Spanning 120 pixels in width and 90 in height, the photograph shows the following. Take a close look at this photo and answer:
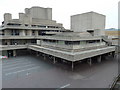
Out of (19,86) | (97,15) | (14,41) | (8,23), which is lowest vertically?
(19,86)

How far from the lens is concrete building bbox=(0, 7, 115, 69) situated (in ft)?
65.7

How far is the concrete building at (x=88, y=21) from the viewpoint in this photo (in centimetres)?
4911

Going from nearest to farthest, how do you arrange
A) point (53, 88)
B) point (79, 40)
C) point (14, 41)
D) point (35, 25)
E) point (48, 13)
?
point (53, 88) → point (79, 40) → point (14, 41) → point (35, 25) → point (48, 13)

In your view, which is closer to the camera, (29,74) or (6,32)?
(29,74)

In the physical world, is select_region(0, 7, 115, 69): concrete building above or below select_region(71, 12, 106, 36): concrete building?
below

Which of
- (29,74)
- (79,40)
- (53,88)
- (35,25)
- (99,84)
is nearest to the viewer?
(53,88)

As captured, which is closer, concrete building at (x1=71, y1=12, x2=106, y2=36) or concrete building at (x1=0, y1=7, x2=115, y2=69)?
concrete building at (x1=0, y1=7, x2=115, y2=69)

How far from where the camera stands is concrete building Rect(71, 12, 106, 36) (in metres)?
49.1

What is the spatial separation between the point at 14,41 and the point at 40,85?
2588 cm

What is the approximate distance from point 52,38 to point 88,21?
31.1 m

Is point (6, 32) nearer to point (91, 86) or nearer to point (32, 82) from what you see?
point (32, 82)

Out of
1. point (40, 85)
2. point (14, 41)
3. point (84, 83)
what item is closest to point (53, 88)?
point (40, 85)

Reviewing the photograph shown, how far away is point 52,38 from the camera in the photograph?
27.4 metres

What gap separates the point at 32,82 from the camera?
1262 centimetres
